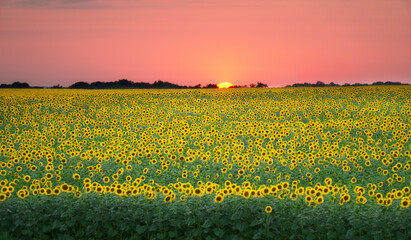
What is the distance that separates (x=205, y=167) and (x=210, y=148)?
2.73 meters

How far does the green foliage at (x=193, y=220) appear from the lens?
27.7 feet

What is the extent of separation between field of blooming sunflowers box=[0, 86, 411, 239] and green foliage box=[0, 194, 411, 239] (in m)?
0.03

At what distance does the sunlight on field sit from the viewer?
10547 millimetres

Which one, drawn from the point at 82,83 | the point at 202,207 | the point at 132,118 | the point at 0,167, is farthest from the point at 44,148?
the point at 82,83

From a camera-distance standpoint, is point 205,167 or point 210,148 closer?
point 205,167

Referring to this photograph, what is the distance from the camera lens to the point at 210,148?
56.7 ft

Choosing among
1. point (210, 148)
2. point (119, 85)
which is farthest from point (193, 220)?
point (119, 85)

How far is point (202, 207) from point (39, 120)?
699 inches

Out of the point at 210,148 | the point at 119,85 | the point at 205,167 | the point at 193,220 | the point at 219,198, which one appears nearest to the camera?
the point at 193,220

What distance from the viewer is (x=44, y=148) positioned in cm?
1717

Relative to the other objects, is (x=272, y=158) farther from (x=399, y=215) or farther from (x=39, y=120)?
(x=39, y=120)

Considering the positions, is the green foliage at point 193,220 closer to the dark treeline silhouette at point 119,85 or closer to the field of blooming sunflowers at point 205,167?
the field of blooming sunflowers at point 205,167

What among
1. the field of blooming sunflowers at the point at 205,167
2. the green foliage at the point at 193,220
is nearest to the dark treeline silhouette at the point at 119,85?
the field of blooming sunflowers at the point at 205,167

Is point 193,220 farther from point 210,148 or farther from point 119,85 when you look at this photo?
→ point 119,85
